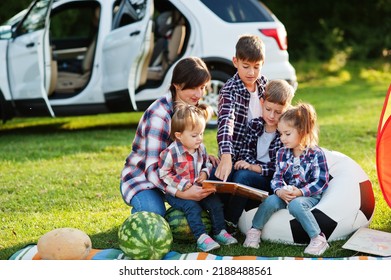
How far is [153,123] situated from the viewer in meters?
4.92

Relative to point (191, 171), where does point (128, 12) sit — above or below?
below

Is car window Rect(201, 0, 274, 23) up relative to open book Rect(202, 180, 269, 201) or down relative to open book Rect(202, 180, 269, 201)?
down

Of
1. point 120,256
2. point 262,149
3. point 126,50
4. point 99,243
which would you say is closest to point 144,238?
point 120,256

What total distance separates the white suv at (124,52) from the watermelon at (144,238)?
4.10m

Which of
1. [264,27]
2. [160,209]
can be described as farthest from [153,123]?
[264,27]

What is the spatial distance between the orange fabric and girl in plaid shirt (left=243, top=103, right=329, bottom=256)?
34cm

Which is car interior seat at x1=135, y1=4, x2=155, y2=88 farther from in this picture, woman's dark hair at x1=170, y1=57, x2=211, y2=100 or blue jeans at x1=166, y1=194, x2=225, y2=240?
blue jeans at x1=166, y1=194, x2=225, y2=240

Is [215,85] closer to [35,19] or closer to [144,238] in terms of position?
[35,19]

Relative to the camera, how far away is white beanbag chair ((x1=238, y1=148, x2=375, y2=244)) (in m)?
4.80

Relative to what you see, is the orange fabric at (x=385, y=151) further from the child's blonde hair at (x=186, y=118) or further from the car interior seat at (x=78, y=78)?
the car interior seat at (x=78, y=78)

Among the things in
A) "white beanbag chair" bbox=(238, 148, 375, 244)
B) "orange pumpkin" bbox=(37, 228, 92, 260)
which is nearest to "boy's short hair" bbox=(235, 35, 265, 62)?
"white beanbag chair" bbox=(238, 148, 375, 244)

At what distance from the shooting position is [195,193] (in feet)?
15.8

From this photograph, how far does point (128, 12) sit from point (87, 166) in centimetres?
231

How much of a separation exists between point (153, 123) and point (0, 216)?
1.52m
